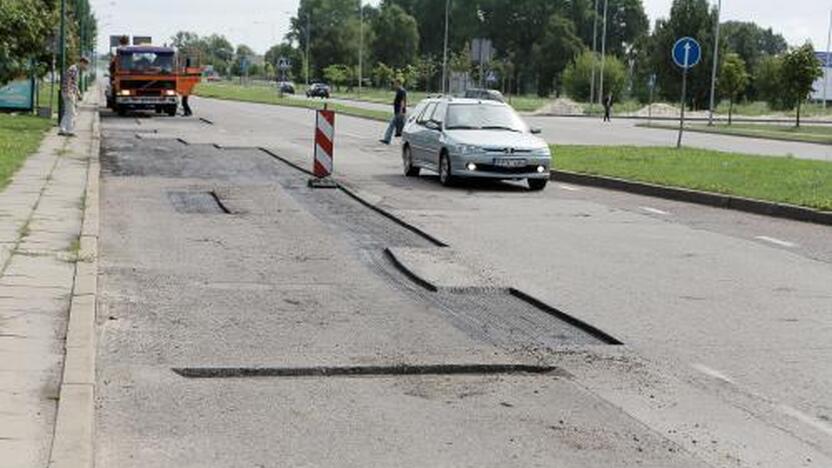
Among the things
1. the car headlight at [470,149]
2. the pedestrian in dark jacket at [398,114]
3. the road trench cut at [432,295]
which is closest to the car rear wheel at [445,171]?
the car headlight at [470,149]

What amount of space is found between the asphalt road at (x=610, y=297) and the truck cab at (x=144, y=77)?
83.5 ft

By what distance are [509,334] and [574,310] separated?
1064 millimetres

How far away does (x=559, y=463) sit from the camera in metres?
5.17

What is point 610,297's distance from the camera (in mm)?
9367

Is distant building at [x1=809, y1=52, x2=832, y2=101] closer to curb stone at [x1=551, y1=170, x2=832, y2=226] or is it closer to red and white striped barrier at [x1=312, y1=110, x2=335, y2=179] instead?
curb stone at [x1=551, y1=170, x2=832, y2=226]

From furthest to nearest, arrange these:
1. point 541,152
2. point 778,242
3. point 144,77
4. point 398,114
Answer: point 144,77 → point 398,114 → point 541,152 → point 778,242

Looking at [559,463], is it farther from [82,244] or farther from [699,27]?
[699,27]

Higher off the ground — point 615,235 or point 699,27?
point 699,27

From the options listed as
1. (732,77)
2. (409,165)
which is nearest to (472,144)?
(409,165)

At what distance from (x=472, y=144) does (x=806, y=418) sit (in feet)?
44.2

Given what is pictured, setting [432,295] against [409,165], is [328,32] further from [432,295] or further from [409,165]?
[432,295]

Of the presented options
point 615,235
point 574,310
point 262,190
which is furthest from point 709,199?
point 574,310

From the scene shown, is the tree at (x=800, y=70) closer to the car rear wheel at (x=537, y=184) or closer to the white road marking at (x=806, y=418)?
the car rear wheel at (x=537, y=184)

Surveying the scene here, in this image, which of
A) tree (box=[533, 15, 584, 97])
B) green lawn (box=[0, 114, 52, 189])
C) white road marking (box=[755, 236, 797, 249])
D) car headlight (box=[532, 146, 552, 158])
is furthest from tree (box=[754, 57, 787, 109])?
white road marking (box=[755, 236, 797, 249])
